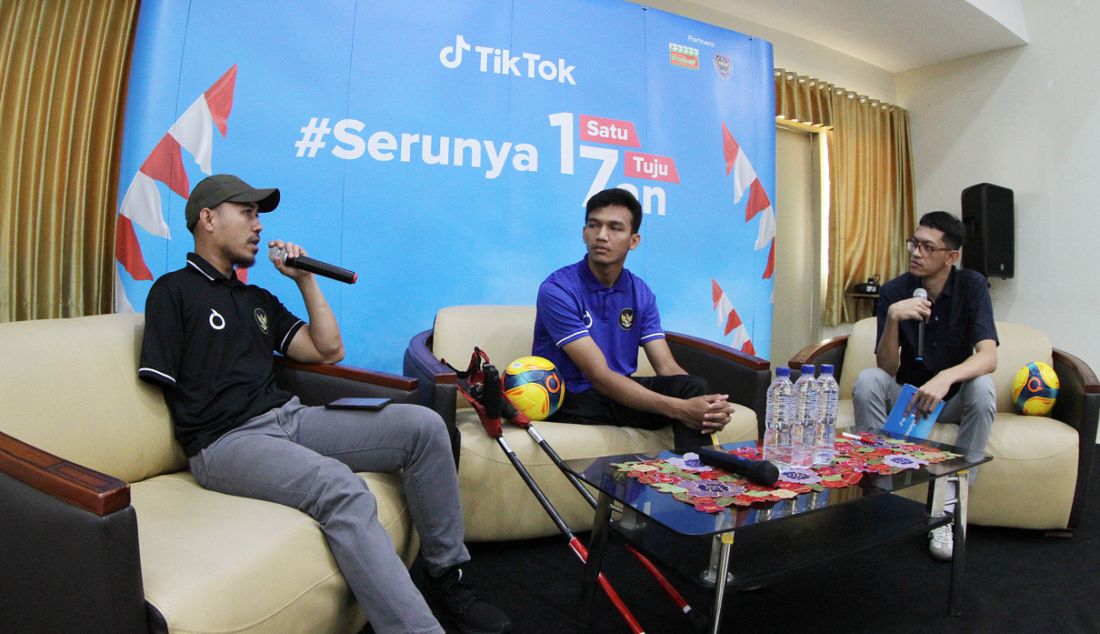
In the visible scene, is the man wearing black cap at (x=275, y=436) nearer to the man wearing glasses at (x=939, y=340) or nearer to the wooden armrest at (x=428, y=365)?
the wooden armrest at (x=428, y=365)

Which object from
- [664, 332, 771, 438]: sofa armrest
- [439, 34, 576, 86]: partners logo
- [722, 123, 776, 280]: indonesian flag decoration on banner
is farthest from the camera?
[722, 123, 776, 280]: indonesian flag decoration on banner

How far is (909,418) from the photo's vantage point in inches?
80.7

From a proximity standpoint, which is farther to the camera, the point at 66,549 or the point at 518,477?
the point at 518,477

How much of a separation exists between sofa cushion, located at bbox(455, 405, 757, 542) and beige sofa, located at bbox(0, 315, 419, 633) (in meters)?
0.33

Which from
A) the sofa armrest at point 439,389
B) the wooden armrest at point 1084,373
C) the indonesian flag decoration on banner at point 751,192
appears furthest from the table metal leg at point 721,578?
the indonesian flag decoration on banner at point 751,192

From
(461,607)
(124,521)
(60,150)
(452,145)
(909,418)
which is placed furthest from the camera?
(452,145)

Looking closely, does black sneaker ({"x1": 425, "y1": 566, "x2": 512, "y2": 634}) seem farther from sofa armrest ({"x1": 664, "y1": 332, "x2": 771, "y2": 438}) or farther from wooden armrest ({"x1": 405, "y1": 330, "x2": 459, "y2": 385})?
sofa armrest ({"x1": 664, "y1": 332, "x2": 771, "y2": 438})

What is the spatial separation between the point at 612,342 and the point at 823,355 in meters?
0.99

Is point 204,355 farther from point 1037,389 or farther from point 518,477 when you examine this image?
point 1037,389

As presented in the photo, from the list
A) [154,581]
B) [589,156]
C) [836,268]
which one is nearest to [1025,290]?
A: [836,268]

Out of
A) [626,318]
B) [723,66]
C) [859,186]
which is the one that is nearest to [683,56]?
[723,66]

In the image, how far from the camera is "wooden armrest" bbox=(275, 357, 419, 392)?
5.63 feet

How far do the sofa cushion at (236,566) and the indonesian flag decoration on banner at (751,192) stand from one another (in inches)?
112

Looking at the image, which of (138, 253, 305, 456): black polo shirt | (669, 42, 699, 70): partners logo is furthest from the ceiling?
(138, 253, 305, 456): black polo shirt
